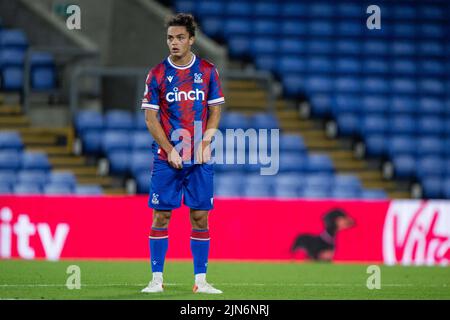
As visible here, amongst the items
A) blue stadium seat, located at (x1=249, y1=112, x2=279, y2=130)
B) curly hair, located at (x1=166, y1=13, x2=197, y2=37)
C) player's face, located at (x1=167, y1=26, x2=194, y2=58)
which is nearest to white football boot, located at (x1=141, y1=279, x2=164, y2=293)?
player's face, located at (x1=167, y1=26, x2=194, y2=58)

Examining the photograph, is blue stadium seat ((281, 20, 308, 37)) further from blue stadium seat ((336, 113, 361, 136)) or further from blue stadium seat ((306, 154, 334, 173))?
blue stadium seat ((306, 154, 334, 173))

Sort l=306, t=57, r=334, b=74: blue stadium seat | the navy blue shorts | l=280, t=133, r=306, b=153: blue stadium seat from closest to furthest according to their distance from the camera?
the navy blue shorts
l=280, t=133, r=306, b=153: blue stadium seat
l=306, t=57, r=334, b=74: blue stadium seat

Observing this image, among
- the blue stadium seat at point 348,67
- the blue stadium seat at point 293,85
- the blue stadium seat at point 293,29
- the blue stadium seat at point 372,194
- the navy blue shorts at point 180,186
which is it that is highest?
the blue stadium seat at point 293,29

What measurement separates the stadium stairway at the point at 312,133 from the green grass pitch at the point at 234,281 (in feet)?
16.2

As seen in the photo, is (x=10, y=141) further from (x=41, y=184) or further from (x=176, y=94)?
(x=176, y=94)

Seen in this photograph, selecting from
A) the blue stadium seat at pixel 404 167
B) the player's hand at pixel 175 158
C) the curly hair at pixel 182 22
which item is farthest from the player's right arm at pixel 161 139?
the blue stadium seat at pixel 404 167

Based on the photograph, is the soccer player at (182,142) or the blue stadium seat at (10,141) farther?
the blue stadium seat at (10,141)

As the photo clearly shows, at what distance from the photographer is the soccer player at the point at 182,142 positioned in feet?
27.3

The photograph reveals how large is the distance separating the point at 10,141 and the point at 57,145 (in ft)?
4.48

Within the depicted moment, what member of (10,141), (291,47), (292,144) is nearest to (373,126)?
(292,144)

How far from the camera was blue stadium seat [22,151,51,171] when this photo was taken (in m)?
15.2

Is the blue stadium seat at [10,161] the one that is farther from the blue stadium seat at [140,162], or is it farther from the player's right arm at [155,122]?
the player's right arm at [155,122]

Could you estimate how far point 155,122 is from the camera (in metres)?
8.26
